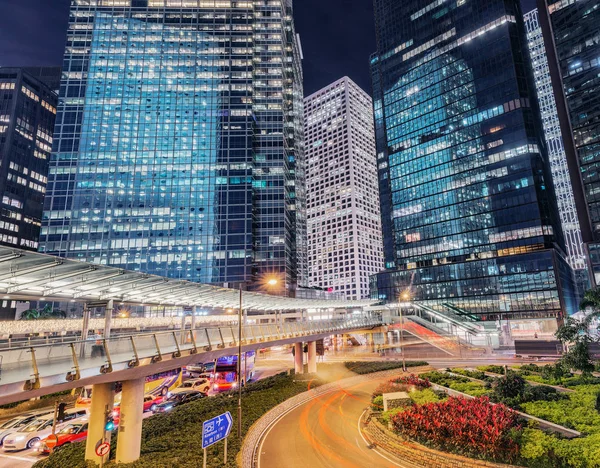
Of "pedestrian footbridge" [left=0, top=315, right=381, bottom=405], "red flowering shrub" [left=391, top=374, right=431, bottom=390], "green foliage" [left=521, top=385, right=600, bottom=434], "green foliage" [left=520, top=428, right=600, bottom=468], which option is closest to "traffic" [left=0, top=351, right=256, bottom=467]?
"pedestrian footbridge" [left=0, top=315, right=381, bottom=405]

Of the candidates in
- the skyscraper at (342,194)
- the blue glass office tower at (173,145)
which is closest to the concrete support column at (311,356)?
the blue glass office tower at (173,145)

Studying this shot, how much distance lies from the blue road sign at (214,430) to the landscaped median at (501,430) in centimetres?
948

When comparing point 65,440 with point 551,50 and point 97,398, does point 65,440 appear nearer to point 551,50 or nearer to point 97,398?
point 97,398

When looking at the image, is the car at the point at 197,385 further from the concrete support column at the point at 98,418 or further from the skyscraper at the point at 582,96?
the skyscraper at the point at 582,96

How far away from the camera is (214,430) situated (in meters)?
13.8

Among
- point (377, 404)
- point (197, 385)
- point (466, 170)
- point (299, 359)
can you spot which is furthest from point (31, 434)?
point (466, 170)

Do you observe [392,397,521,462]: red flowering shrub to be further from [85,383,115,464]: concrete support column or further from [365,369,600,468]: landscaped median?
[85,383,115,464]: concrete support column

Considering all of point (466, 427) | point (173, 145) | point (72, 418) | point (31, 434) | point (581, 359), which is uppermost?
point (173, 145)

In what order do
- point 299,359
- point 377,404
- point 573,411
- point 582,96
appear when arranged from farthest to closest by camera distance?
point 582,96 < point 299,359 < point 377,404 < point 573,411

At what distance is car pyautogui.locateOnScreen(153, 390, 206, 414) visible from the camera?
92.7 ft

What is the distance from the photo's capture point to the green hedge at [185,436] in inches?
644

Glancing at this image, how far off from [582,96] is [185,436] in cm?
11092

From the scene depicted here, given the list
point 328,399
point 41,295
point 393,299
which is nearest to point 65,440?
point 41,295

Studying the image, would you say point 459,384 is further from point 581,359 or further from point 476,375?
point 581,359
